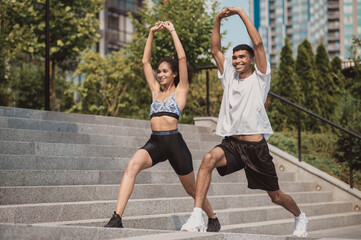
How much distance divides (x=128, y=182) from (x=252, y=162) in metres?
1.21

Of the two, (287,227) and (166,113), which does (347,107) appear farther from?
(166,113)

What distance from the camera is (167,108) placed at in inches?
197

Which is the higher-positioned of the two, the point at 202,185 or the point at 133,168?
the point at 133,168

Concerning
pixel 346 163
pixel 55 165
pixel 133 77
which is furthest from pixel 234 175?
pixel 133 77

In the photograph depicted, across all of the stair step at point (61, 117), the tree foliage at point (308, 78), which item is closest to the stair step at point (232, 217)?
the stair step at point (61, 117)

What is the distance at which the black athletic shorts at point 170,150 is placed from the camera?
16.1 feet

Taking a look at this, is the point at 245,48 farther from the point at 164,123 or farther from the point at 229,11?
the point at 164,123

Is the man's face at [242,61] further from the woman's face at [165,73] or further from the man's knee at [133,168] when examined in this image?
the man's knee at [133,168]

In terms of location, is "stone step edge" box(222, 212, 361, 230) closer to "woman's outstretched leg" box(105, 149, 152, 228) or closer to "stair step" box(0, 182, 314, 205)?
"stair step" box(0, 182, 314, 205)

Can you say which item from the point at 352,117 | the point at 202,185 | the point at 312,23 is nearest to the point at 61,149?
the point at 202,185

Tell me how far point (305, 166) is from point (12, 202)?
6392mm

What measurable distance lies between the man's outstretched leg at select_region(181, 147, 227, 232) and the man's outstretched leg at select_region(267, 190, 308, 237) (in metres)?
0.65

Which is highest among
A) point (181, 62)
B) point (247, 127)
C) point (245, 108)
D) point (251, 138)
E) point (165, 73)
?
→ point (181, 62)

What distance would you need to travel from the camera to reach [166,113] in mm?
4996
